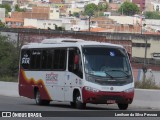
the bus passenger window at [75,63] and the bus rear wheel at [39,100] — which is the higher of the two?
the bus passenger window at [75,63]

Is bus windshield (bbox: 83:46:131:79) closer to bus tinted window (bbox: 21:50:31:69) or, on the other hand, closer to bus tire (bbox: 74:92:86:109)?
bus tire (bbox: 74:92:86:109)

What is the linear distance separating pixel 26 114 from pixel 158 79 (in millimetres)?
38103

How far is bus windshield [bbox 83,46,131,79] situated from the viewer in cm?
3127

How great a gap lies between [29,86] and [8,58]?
22.7m

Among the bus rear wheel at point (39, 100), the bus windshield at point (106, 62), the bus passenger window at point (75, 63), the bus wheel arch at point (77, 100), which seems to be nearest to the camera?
the bus windshield at point (106, 62)

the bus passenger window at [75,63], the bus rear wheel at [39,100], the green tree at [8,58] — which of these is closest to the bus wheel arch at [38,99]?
the bus rear wheel at [39,100]

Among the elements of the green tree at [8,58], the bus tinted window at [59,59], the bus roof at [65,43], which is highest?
the bus roof at [65,43]

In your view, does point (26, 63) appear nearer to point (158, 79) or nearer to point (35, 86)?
point (35, 86)

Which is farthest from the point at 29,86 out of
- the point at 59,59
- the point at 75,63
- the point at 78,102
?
the point at 78,102

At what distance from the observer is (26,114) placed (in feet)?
58.2

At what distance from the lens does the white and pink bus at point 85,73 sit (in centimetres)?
3112

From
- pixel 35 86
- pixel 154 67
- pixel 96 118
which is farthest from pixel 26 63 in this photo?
pixel 154 67

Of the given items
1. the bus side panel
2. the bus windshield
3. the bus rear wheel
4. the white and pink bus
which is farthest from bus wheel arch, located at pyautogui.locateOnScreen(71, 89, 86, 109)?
the bus rear wheel

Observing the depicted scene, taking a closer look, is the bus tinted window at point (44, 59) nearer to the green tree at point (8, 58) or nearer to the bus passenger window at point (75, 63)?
the bus passenger window at point (75, 63)
